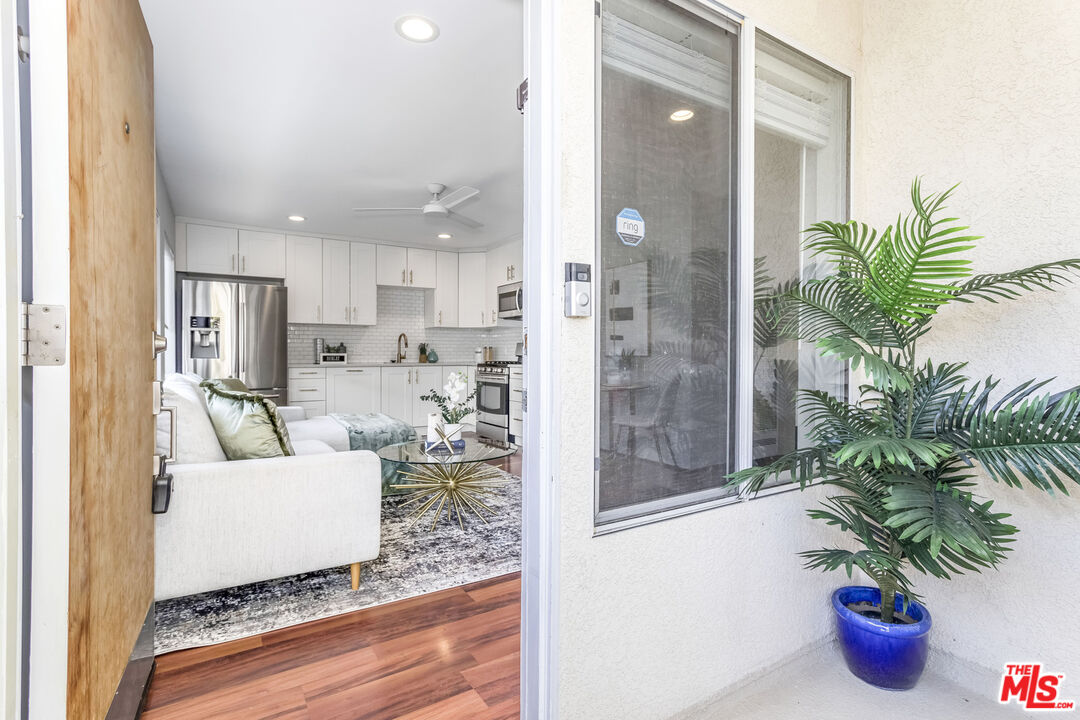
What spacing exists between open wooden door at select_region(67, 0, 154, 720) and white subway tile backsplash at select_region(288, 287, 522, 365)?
4.82m

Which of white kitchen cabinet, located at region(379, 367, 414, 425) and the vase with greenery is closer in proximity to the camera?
the vase with greenery

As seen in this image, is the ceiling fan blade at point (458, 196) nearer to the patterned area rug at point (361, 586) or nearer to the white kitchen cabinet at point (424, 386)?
the patterned area rug at point (361, 586)

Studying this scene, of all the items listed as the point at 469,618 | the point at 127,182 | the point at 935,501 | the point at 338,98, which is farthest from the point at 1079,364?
the point at 338,98

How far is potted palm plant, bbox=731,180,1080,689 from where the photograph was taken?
1.32 metres

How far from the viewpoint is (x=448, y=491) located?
3.30m

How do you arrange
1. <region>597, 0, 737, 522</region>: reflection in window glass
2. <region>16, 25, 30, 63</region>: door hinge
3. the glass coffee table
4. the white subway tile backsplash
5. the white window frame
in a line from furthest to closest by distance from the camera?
the white subway tile backsplash, the glass coffee table, the white window frame, <region>597, 0, 737, 522</region>: reflection in window glass, <region>16, 25, 30, 63</region>: door hinge

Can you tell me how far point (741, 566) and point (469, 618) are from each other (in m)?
1.10

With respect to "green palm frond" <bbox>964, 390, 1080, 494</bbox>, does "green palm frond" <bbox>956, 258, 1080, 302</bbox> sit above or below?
above

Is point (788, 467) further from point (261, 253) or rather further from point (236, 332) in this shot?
point (261, 253)

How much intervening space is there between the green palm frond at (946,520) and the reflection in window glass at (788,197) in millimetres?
428

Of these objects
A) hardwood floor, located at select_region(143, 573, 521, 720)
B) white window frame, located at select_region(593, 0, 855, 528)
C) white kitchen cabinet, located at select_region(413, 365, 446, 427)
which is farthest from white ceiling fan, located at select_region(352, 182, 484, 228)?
hardwood floor, located at select_region(143, 573, 521, 720)

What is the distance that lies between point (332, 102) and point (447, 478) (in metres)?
2.26

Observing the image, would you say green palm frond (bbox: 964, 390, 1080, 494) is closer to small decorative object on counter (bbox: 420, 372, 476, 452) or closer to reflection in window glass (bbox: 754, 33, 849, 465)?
reflection in window glass (bbox: 754, 33, 849, 465)

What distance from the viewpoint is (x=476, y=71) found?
8.40 ft
